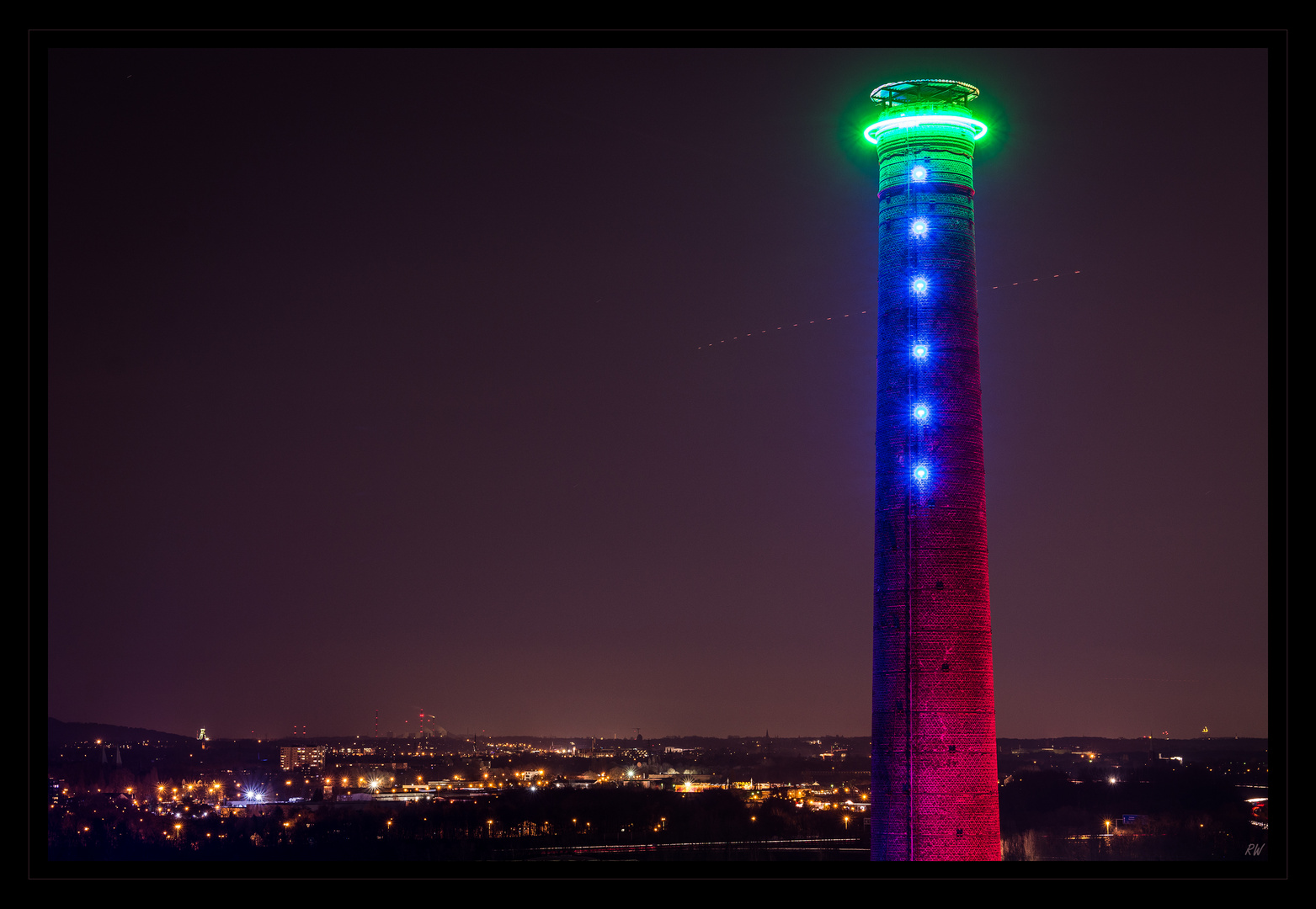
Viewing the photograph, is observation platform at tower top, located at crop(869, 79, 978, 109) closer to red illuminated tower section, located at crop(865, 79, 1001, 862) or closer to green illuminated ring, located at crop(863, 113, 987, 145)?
red illuminated tower section, located at crop(865, 79, 1001, 862)

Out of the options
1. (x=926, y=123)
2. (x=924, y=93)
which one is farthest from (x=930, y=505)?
(x=924, y=93)

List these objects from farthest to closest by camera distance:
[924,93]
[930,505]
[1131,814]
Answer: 1. [1131,814]
2. [924,93]
3. [930,505]

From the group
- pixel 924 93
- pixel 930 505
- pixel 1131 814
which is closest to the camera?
pixel 930 505

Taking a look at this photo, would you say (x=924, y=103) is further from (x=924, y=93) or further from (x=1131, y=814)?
(x=1131, y=814)

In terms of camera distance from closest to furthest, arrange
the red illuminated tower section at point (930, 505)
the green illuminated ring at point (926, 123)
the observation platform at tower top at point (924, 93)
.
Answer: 1. the red illuminated tower section at point (930, 505)
2. the observation platform at tower top at point (924, 93)
3. the green illuminated ring at point (926, 123)

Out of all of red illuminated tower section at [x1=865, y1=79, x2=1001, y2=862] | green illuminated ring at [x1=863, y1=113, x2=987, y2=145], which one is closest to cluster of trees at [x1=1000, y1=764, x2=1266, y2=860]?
red illuminated tower section at [x1=865, y1=79, x2=1001, y2=862]

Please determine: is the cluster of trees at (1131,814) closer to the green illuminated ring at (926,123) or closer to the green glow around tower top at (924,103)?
the green illuminated ring at (926,123)

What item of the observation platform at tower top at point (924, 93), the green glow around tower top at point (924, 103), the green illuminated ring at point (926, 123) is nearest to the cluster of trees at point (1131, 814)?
the green illuminated ring at point (926, 123)
